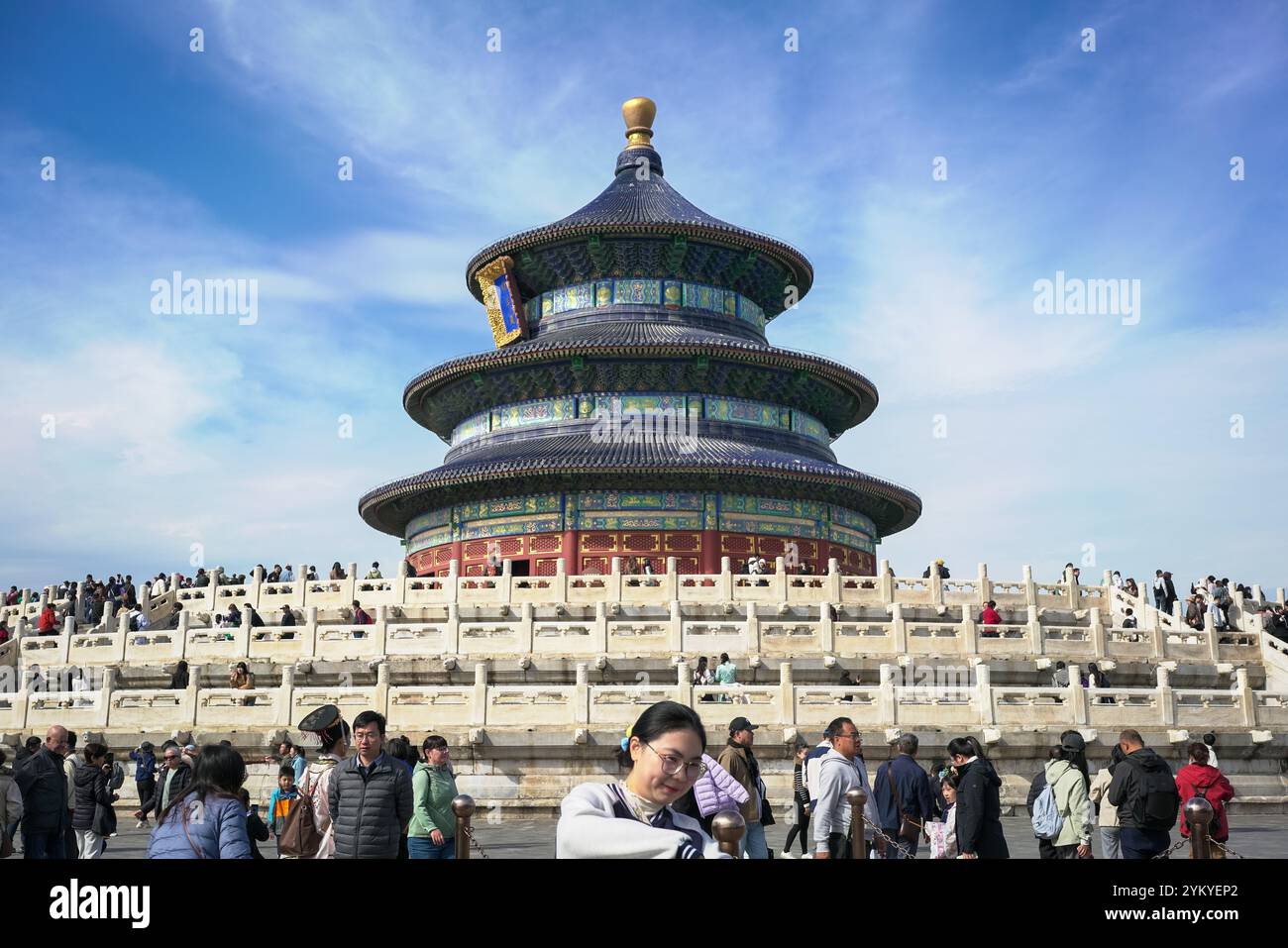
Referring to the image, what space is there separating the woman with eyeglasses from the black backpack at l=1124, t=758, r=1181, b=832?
20.2 feet

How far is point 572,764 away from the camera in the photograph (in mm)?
18453

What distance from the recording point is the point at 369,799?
25.7ft

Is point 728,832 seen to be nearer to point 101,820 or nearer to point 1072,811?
point 1072,811

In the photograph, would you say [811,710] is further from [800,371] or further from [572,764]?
[800,371]

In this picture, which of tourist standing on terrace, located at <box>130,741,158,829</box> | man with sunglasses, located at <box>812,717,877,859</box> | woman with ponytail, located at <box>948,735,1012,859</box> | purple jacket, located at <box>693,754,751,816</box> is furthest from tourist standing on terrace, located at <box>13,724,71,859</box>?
tourist standing on terrace, located at <box>130,741,158,829</box>

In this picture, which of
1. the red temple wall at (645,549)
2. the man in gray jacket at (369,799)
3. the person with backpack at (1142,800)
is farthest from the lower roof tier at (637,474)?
the man in gray jacket at (369,799)

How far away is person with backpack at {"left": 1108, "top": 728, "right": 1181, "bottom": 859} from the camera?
379 inches

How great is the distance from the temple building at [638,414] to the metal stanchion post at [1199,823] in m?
28.0

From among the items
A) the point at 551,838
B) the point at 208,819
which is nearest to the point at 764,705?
the point at 551,838

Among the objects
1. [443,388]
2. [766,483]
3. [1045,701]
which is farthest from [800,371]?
[1045,701]

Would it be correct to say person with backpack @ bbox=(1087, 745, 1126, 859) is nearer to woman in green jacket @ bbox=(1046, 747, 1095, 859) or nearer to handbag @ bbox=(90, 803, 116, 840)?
woman in green jacket @ bbox=(1046, 747, 1095, 859)

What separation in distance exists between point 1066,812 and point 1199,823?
1.86 metres

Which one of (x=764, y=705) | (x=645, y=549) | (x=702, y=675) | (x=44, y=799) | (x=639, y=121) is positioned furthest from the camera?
(x=639, y=121)

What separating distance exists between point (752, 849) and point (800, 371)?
33053 mm
